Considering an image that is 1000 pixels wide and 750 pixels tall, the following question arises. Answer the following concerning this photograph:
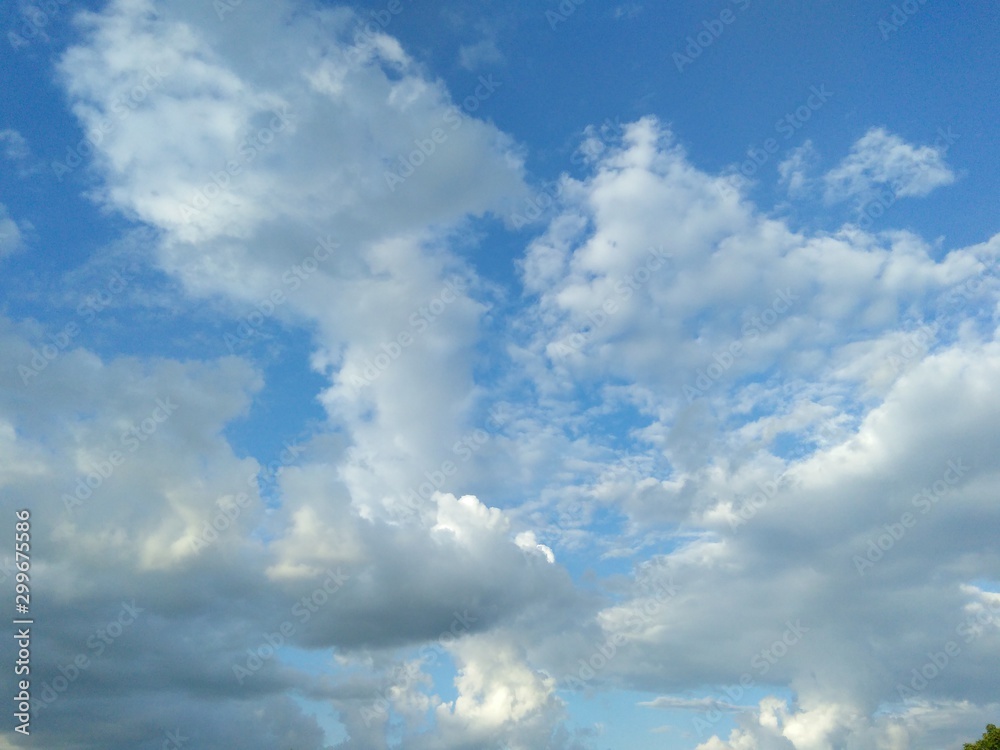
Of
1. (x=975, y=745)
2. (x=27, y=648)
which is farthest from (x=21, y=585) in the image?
(x=975, y=745)

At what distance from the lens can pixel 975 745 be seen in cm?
16162

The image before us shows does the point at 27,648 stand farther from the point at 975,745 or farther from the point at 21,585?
the point at 975,745

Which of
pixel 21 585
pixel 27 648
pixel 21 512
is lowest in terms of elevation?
pixel 27 648

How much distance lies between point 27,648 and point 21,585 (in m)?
7.20

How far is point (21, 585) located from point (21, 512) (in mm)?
8493

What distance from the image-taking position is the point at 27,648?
2832 inches

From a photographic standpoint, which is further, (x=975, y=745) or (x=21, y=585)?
(x=975, y=745)

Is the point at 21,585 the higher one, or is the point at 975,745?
the point at 21,585

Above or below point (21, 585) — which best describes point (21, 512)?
above

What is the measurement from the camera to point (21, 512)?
7500cm

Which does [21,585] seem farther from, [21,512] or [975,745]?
[975,745]

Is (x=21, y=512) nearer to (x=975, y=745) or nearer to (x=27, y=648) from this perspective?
(x=27, y=648)

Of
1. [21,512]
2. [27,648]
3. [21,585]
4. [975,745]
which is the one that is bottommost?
[975,745]

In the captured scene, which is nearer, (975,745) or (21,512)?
(21,512)
